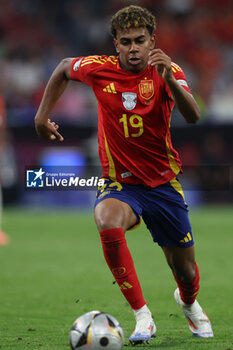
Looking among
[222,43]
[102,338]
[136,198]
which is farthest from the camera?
[222,43]

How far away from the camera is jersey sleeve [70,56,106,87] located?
524 centimetres

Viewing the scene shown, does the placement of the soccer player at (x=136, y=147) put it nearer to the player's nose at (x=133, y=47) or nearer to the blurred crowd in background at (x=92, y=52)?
the player's nose at (x=133, y=47)

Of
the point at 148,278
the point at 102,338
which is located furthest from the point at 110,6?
the point at 102,338

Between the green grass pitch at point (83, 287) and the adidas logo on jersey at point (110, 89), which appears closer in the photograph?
the adidas logo on jersey at point (110, 89)

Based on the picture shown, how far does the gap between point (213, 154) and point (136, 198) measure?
1889 cm

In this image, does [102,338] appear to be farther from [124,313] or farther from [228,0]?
[228,0]

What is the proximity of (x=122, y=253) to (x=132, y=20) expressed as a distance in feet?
5.13

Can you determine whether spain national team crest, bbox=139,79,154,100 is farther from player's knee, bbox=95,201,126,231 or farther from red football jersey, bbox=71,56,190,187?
player's knee, bbox=95,201,126,231

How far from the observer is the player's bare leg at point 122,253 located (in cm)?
477

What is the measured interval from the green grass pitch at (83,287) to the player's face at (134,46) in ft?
6.15

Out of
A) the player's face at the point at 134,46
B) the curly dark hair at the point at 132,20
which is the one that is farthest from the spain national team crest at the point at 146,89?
the curly dark hair at the point at 132,20

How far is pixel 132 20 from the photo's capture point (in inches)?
196

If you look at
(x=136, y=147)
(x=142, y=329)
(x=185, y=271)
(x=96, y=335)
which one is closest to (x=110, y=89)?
(x=136, y=147)

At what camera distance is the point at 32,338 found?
5082 mm
